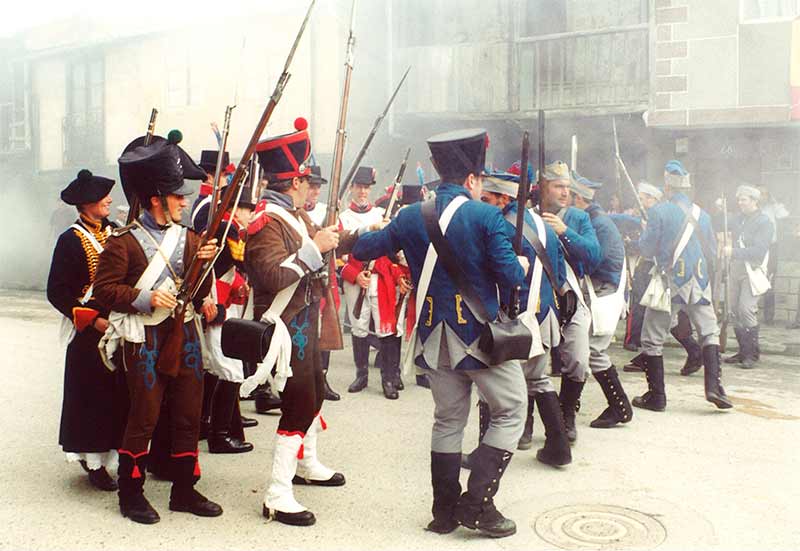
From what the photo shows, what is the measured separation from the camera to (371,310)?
20.9 feet

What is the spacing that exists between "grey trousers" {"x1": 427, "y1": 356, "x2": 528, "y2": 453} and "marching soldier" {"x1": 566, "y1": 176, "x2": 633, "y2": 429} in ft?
5.51

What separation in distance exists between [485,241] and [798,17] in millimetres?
7977

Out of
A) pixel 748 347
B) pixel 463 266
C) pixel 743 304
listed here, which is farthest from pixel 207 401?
pixel 743 304

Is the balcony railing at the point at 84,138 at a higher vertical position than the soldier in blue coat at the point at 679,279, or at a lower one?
higher

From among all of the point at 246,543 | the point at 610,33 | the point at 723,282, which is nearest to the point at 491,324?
the point at 246,543

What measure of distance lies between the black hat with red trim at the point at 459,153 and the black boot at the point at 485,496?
1105 mm

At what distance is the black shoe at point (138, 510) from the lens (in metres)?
3.50

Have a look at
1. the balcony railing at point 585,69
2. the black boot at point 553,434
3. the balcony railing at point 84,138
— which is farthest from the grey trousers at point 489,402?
the balcony railing at point 84,138

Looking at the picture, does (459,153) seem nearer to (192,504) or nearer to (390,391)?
(192,504)

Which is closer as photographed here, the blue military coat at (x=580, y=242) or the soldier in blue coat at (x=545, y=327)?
the soldier in blue coat at (x=545, y=327)

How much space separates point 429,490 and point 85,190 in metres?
2.19

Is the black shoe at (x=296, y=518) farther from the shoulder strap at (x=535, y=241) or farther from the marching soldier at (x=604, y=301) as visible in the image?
the marching soldier at (x=604, y=301)

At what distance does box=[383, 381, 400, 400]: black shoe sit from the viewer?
5.88m

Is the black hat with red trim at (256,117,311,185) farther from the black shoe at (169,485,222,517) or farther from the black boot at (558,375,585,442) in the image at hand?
the black boot at (558,375,585,442)
